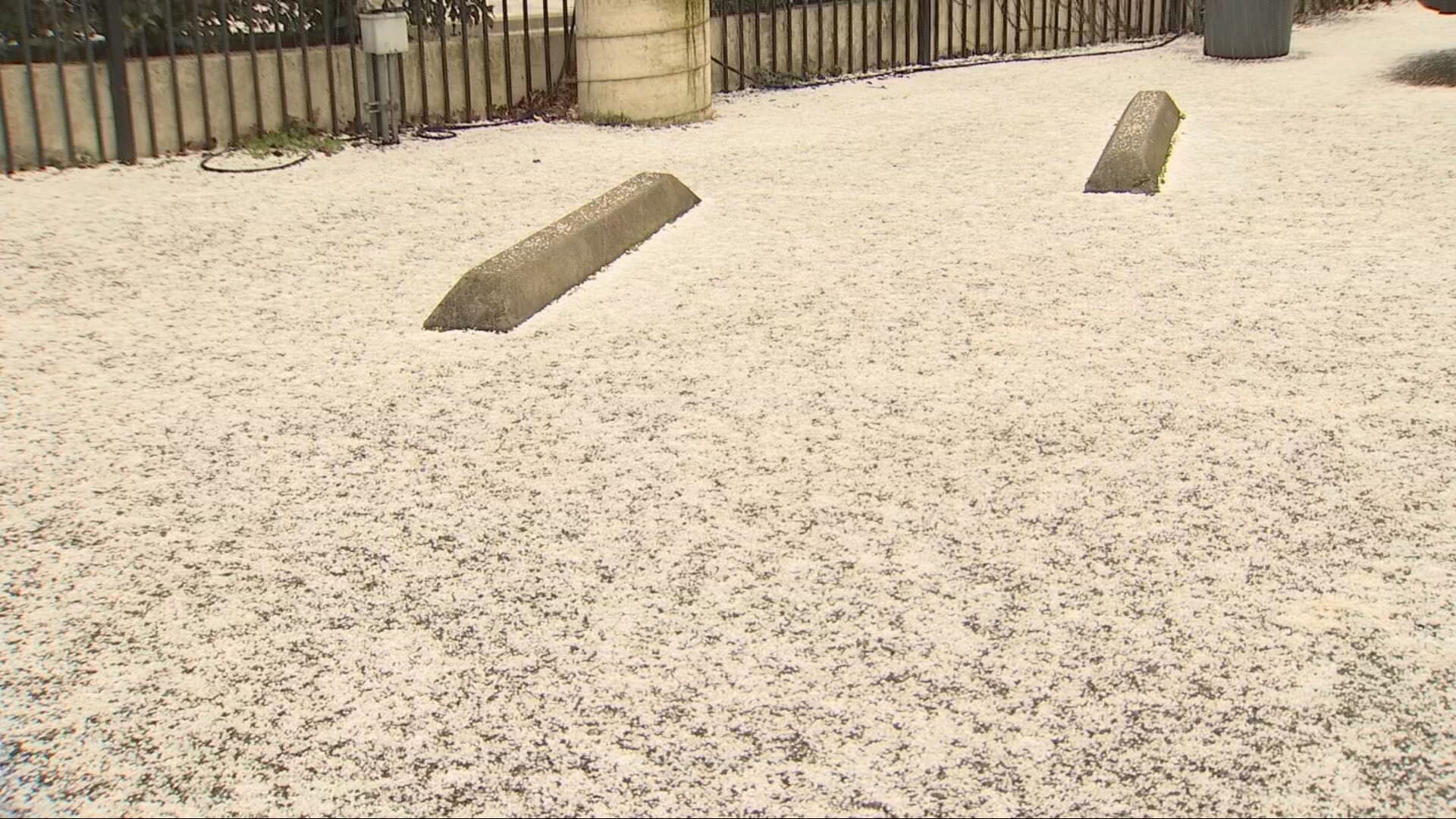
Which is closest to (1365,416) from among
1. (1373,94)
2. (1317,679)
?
(1317,679)

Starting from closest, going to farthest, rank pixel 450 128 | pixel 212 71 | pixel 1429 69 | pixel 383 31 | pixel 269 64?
pixel 383 31 → pixel 212 71 → pixel 269 64 → pixel 450 128 → pixel 1429 69

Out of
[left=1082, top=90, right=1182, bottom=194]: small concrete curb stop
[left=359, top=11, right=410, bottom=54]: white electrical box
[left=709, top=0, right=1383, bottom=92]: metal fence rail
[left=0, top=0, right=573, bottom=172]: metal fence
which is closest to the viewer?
[left=1082, top=90, right=1182, bottom=194]: small concrete curb stop

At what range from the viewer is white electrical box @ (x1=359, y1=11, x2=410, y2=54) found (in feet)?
23.4

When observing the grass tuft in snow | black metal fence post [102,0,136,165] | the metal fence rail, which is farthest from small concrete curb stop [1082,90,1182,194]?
black metal fence post [102,0,136,165]

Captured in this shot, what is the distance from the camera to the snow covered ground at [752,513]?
221 cm

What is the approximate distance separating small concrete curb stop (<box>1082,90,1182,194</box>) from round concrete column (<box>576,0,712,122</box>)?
243cm

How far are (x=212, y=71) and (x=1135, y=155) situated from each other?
436cm

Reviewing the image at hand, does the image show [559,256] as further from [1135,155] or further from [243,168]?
[243,168]

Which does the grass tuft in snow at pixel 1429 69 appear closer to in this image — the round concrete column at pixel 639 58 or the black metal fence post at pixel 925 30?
the black metal fence post at pixel 925 30

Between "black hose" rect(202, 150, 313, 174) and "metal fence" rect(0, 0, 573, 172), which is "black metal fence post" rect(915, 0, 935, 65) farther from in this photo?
"black hose" rect(202, 150, 313, 174)

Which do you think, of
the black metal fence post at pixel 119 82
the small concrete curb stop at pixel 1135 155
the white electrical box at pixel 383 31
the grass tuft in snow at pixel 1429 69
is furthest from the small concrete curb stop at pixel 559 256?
the grass tuft in snow at pixel 1429 69

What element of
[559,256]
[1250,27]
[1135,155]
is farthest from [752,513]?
[1250,27]

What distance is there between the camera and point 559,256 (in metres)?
4.87

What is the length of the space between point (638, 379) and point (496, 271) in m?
0.80
